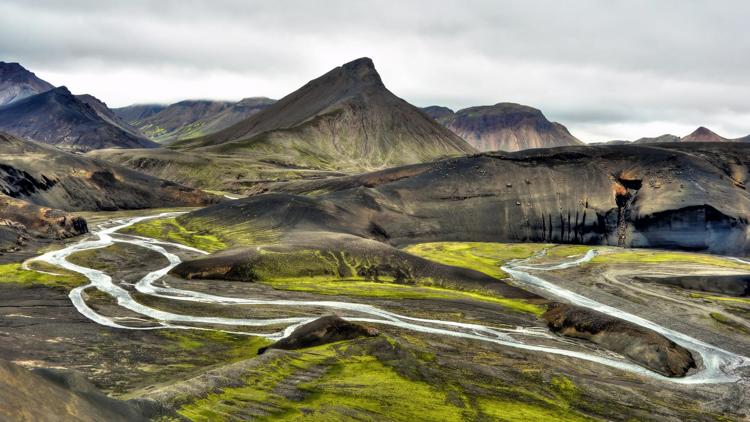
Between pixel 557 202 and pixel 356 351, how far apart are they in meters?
139

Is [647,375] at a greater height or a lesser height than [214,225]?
lesser

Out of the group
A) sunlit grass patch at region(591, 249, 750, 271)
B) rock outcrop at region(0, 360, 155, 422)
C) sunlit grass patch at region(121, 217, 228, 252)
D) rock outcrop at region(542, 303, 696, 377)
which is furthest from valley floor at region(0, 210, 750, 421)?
sunlit grass patch at region(591, 249, 750, 271)

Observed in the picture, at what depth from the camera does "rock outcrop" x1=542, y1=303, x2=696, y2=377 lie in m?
61.9

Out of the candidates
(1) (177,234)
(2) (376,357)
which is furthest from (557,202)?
(2) (376,357)

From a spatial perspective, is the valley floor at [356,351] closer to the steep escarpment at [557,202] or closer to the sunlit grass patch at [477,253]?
the sunlit grass patch at [477,253]

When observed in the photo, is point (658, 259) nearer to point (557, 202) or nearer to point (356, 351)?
point (557, 202)

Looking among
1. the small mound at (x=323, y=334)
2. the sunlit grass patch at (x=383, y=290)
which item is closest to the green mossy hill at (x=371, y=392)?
the small mound at (x=323, y=334)

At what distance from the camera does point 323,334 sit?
56000mm

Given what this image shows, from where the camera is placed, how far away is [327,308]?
79062 millimetres

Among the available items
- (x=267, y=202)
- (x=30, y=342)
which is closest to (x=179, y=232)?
(x=267, y=202)

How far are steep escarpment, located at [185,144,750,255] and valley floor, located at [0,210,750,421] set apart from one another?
5466 cm

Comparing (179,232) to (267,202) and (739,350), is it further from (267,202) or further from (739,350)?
(739,350)

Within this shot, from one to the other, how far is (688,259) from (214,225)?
398 feet

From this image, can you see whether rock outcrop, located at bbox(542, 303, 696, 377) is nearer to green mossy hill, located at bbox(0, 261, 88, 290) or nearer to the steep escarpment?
green mossy hill, located at bbox(0, 261, 88, 290)
